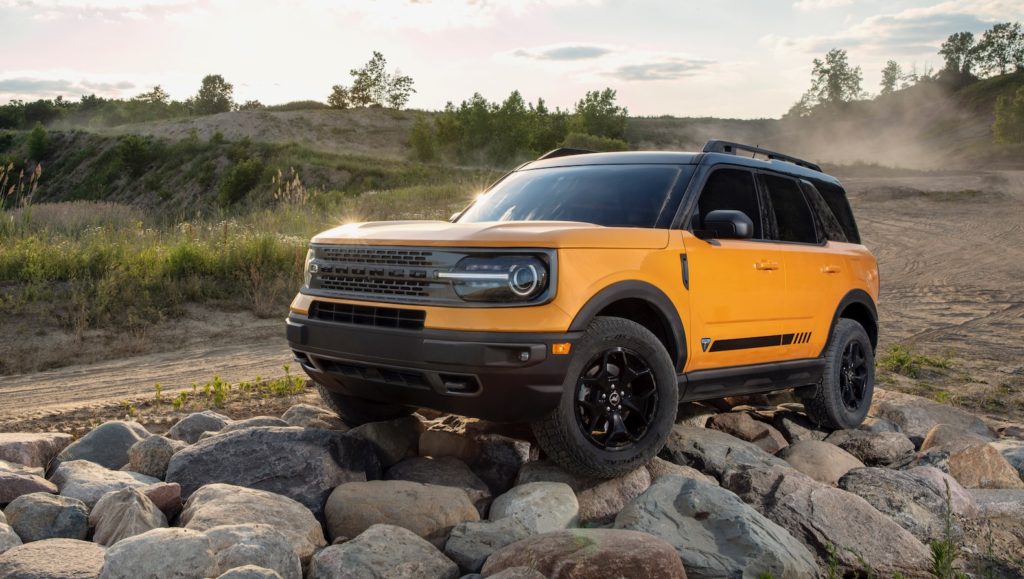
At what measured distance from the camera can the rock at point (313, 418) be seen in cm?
632

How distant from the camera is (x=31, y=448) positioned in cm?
562

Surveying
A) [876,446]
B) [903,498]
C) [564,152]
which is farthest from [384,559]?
[876,446]

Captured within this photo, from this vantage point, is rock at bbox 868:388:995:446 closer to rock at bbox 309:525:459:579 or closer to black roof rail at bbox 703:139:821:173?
black roof rail at bbox 703:139:821:173

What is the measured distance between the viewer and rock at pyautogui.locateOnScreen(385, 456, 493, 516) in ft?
17.5

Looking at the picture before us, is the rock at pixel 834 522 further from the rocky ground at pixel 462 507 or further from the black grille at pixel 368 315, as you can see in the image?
the black grille at pixel 368 315

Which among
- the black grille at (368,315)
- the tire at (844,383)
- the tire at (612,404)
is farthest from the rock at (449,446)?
the tire at (844,383)

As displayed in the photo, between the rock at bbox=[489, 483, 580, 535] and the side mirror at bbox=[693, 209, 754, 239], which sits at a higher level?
the side mirror at bbox=[693, 209, 754, 239]

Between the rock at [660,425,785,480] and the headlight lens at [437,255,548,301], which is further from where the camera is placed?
the rock at [660,425,785,480]

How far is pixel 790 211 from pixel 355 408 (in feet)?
12.1

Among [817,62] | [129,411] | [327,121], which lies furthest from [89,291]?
[817,62]

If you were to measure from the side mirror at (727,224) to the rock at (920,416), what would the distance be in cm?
373

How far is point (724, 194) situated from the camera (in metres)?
6.27

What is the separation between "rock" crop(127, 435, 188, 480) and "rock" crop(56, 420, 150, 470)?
0.32 m

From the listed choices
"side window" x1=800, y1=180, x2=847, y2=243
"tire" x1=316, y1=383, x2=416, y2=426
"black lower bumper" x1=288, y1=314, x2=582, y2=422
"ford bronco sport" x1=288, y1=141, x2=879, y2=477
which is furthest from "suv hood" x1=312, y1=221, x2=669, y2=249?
"side window" x1=800, y1=180, x2=847, y2=243
